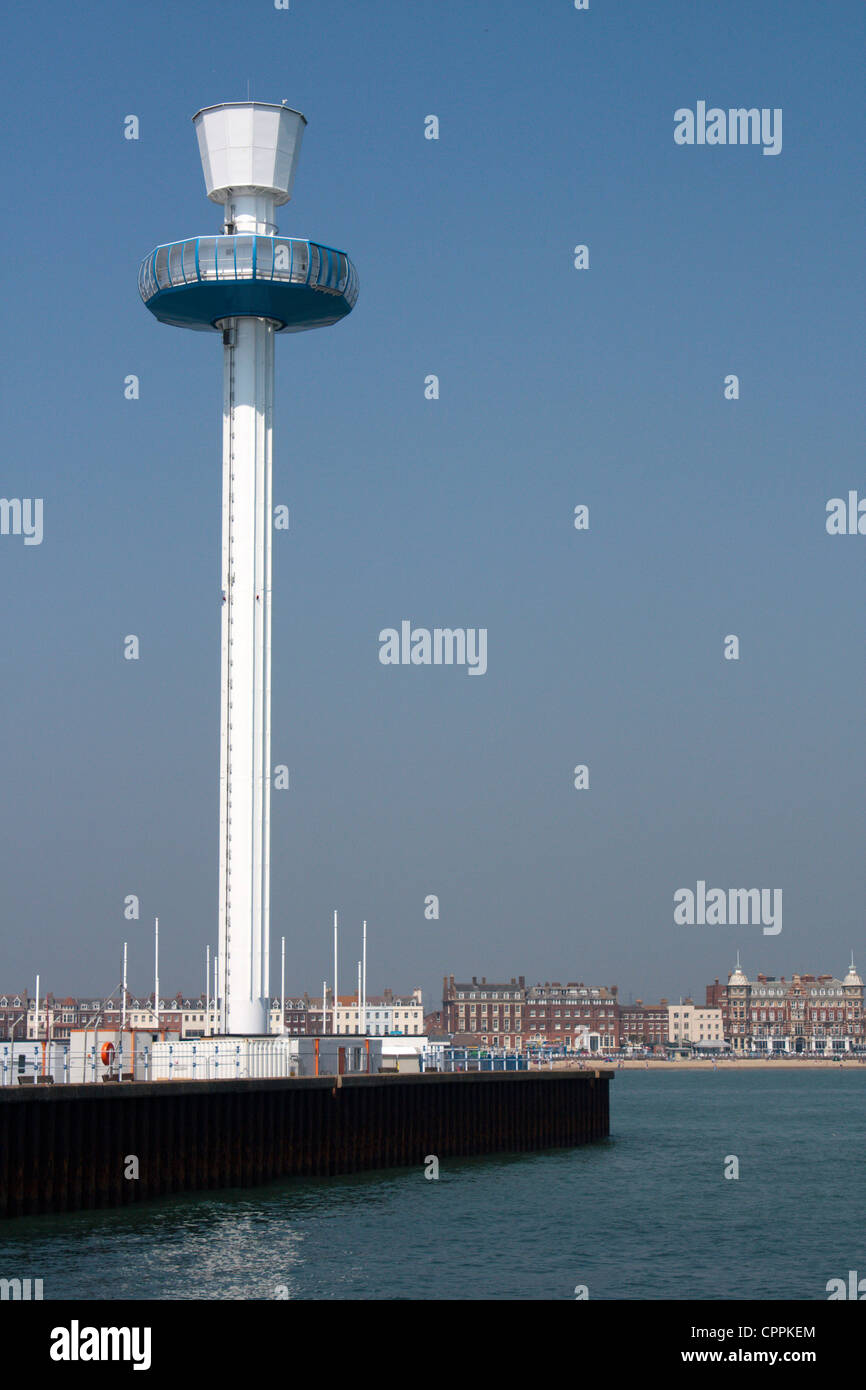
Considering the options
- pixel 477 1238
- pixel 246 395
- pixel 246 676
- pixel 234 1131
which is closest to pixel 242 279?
pixel 246 395

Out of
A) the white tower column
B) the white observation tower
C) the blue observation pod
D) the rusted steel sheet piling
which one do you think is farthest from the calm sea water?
the blue observation pod

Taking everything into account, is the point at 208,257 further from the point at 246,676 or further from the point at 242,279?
the point at 246,676

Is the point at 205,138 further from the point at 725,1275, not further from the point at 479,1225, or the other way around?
the point at 725,1275

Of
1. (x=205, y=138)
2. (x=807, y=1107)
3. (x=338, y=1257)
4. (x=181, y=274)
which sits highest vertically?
(x=205, y=138)

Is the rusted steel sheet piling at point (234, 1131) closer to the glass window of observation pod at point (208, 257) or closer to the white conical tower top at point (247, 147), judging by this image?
the glass window of observation pod at point (208, 257)

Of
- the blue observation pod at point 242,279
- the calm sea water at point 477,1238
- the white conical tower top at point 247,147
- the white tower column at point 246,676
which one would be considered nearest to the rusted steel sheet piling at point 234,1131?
the calm sea water at point 477,1238
